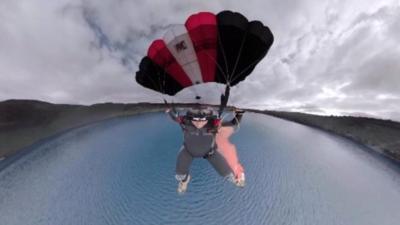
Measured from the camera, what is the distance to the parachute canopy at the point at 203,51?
7535mm

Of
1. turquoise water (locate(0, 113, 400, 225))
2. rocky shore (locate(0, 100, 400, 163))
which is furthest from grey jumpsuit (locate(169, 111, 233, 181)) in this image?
rocky shore (locate(0, 100, 400, 163))

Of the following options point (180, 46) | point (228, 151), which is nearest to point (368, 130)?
point (228, 151)

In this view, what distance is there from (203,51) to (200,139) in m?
4.83

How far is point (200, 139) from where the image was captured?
6.24 meters

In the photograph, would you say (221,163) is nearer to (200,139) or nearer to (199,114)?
(200,139)

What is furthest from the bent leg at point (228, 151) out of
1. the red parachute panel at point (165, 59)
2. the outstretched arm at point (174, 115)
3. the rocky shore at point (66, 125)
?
the rocky shore at point (66, 125)

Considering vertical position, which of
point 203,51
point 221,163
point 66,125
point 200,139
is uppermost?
point 203,51

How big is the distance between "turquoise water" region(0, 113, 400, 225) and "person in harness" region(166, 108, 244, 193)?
1288cm

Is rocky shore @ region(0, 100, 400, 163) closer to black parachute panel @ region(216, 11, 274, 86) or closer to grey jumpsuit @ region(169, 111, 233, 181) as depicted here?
black parachute panel @ region(216, 11, 274, 86)

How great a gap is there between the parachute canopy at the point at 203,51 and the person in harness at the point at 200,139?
1.75 meters

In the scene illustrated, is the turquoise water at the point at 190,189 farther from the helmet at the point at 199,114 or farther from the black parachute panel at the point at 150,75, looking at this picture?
the helmet at the point at 199,114

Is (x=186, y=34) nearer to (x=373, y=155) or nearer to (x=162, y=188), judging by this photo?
(x=162, y=188)

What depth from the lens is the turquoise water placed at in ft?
58.7

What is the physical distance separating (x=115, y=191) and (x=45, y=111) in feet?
186
